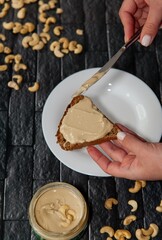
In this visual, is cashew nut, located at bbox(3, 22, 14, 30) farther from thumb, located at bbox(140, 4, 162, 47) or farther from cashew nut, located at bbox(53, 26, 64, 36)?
thumb, located at bbox(140, 4, 162, 47)

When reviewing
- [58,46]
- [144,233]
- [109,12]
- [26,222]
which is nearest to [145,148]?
[144,233]

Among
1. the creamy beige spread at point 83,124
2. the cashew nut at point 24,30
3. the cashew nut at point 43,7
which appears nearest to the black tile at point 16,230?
the creamy beige spread at point 83,124

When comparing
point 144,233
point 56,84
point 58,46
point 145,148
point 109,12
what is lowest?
point 144,233

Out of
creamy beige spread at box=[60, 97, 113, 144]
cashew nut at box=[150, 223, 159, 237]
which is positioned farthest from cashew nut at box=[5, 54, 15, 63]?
cashew nut at box=[150, 223, 159, 237]

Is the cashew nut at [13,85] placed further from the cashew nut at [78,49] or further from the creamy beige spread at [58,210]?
the creamy beige spread at [58,210]

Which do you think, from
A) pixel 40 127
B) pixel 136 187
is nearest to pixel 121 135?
pixel 136 187

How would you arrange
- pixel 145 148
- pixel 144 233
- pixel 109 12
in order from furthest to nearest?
pixel 109 12, pixel 144 233, pixel 145 148

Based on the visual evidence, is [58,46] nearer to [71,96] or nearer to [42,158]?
[71,96]
